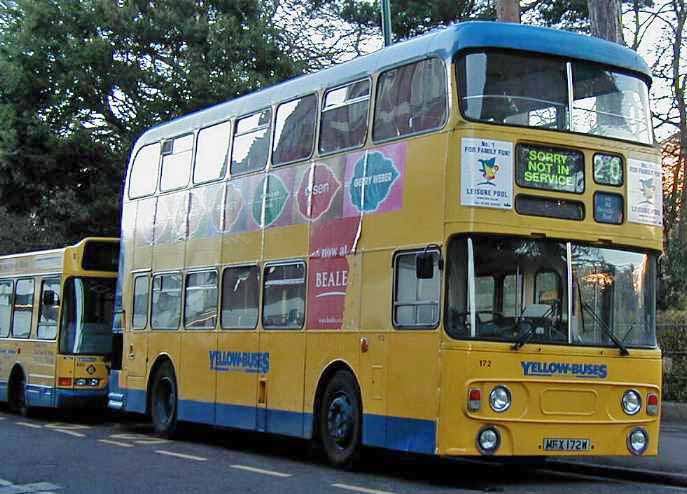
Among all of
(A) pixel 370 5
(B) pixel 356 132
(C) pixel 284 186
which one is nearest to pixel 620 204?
(B) pixel 356 132

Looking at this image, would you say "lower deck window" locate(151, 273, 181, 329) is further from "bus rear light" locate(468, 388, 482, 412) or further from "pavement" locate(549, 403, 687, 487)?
"bus rear light" locate(468, 388, 482, 412)

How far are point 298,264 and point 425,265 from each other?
3.21 meters

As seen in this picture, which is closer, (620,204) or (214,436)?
(620,204)

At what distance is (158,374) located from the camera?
1889 cm

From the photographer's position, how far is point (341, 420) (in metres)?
13.8

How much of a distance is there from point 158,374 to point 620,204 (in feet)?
28.8

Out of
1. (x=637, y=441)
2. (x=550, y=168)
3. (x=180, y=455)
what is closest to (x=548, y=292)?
(x=550, y=168)

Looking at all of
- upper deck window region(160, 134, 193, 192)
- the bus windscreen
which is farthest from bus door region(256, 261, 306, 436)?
the bus windscreen

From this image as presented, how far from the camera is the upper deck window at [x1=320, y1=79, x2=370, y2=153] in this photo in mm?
14016

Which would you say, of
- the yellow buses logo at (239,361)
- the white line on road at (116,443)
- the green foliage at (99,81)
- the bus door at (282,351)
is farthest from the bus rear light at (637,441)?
the green foliage at (99,81)

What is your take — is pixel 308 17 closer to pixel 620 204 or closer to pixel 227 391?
pixel 227 391

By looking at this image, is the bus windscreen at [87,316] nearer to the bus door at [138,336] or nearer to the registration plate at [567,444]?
the bus door at [138,336]

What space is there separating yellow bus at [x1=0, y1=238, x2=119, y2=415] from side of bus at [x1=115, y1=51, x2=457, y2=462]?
1370 millimetres

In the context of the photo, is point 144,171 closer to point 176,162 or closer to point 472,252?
point 176,162
